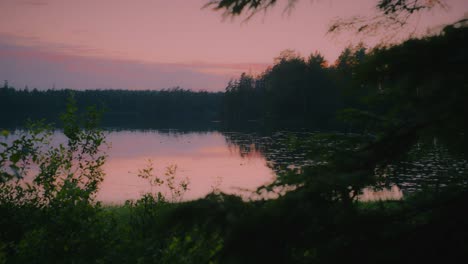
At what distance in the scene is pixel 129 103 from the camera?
189 m

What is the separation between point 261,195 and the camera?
2.49 meters

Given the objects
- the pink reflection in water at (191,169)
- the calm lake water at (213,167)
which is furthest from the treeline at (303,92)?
the pink reflection in water at (191,169)

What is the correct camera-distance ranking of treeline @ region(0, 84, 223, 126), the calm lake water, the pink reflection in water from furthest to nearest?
treeline @ region(0, 84, 223, 126) < the pink reflection in water < the calm lake water

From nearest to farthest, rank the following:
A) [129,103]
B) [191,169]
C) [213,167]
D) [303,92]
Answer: [191,169], [213,167], [303,92], [129,103]

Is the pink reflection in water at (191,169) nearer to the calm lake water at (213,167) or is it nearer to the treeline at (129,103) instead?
the calm lake water at (213,167)

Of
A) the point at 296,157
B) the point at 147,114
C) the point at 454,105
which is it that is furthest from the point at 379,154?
the point at 147,114

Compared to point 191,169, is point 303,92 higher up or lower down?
higher up

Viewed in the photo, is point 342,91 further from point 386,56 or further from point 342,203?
point 342,203

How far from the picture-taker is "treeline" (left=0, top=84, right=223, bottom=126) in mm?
151875

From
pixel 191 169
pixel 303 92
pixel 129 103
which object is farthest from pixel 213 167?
pixel 129 103

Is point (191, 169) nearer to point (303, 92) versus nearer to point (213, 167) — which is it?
point (213, 167)

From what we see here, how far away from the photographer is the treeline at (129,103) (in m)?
152

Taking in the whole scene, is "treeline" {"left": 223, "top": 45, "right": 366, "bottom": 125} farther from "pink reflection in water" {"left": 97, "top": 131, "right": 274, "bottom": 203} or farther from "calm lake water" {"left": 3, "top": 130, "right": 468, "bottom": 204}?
"pink reflection in water" {"left": 97, "top": 131, "right": 274, "bottom": 203}

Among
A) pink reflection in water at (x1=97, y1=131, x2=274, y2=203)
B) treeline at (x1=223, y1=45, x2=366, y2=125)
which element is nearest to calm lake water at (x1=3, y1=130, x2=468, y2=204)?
pink reflection in water at (x1=97, y1=131, x2=274, y2=203)
